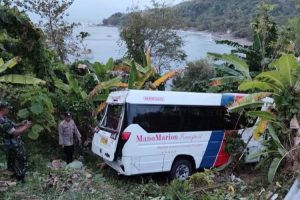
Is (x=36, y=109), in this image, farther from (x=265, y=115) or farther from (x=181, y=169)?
(x=265, y=115)

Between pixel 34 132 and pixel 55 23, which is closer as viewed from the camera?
pixel 34 132

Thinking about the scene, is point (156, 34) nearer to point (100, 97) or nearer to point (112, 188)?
point (100, 97)

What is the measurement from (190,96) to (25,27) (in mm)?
5468

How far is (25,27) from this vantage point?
43.2 feet

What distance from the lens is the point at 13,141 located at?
7.37m

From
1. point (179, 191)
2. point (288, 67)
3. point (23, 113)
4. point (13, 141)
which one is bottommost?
point (179, 191)

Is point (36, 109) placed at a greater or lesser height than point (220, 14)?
lesser

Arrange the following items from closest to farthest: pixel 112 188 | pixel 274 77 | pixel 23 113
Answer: pixel 112 188 < pixel 274 77 < pixel 23 113

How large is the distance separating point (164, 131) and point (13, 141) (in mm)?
4146

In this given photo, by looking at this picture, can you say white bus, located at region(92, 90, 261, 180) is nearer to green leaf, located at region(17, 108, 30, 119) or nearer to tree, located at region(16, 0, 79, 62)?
green leaf, located at region(17, 108, 30, 119)

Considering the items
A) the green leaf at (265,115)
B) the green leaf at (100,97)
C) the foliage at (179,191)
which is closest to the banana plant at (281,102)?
the green leaf at (265,115)

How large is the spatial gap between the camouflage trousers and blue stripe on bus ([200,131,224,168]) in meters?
5.18

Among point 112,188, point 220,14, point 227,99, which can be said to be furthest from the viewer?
point 220,14

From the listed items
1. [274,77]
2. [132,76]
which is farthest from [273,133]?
[132,76]
